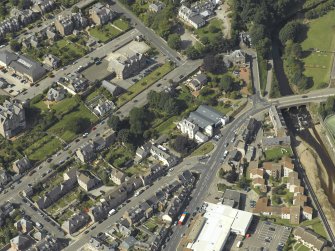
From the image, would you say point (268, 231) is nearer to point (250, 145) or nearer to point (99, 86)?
point (250, 145)

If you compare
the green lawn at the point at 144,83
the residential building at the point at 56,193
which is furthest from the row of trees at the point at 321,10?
the residential building at the point at 56,193

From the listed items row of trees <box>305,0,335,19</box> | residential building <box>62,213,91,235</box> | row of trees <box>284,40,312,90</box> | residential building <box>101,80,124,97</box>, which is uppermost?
row of trees <box>305,0,335,19</box>

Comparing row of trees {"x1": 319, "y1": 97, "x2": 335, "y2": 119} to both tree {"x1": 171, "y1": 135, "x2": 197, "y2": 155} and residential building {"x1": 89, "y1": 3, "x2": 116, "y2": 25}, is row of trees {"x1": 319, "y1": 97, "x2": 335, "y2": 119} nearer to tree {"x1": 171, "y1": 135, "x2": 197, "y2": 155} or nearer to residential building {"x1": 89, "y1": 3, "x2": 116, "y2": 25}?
tree {"x1": 171, "y1": 135, "x2": 197, "y2": 155}

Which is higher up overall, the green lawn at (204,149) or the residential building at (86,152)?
the green lawn at (204,149)

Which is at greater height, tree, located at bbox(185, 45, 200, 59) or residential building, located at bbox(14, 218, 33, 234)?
tree, located at bbox(185, 45, 200, 59)

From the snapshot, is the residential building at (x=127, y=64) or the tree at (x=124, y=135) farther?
the residential building at (x=127, y=64)

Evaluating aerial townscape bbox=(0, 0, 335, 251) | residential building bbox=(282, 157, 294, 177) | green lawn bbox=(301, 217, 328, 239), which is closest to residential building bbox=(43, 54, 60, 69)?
aerial townscape bbox=(0, 0, 335, 251)

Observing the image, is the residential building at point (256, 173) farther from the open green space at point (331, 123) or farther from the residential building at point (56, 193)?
the residential building at point (56, 193)
